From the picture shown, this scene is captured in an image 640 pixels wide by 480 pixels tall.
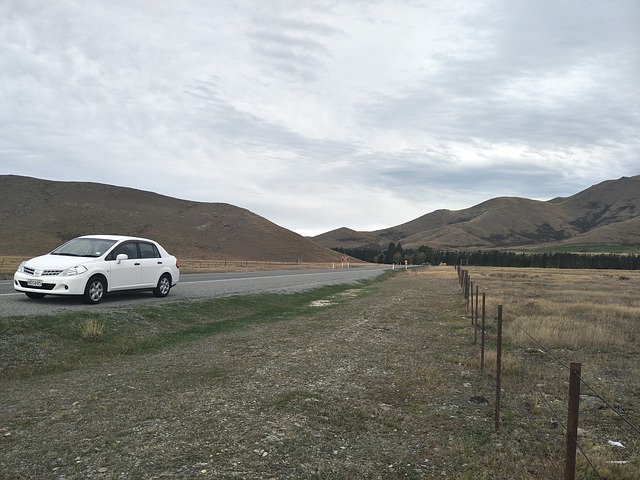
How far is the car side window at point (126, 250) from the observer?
13.5 metres

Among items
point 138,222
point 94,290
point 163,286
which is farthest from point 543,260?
point 94,290

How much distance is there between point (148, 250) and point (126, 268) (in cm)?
133

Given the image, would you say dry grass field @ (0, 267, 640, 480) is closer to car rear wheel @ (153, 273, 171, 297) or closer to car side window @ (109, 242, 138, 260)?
car side window @ (109, 242, 138, 260)

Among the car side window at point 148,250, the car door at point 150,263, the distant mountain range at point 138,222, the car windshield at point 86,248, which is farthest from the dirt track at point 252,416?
the distant mountain range at point 138,222

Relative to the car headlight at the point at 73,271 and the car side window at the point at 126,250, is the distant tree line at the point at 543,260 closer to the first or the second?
the car side window at the point at 126,250

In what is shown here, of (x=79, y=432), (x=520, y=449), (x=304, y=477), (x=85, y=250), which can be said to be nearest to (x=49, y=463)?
(x=79, y=432)

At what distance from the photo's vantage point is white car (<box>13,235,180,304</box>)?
12211mm

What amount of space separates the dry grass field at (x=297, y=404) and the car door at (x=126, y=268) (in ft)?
4.64

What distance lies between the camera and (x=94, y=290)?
1294 cm

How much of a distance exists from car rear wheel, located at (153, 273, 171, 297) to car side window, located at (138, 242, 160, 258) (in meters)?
0.81

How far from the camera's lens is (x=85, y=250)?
13.3 m

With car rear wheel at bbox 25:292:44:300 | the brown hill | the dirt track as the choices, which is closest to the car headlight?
car rear wheel at bbox 25:292:44:300

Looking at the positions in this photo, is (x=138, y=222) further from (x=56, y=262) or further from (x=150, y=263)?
(x=56, y=262)

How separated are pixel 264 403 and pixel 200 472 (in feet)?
6.78
